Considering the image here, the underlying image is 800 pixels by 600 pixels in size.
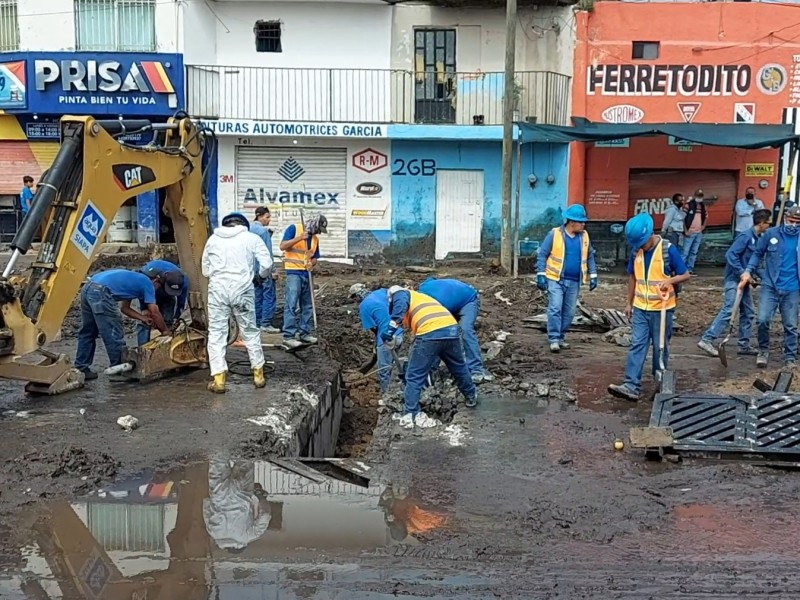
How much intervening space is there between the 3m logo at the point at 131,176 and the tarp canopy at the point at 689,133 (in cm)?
1163

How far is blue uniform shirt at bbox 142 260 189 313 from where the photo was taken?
9.32 metres

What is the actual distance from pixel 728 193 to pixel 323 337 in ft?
45.4

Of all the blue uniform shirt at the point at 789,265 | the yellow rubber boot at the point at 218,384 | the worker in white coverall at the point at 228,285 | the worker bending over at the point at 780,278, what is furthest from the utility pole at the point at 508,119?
the yellow rubber boot at the point at 218,384

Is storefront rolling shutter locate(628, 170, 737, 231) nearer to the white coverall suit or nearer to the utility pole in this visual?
the utility pole

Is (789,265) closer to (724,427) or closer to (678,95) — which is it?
(724,427)

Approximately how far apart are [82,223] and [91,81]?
14.5m

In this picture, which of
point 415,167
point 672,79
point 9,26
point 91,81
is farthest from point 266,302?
point 672,79

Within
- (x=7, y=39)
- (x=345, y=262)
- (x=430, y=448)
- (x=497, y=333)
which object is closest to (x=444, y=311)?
(x=430, y=448)

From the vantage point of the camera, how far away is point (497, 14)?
22031mm

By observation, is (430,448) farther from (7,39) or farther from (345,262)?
(7,39)

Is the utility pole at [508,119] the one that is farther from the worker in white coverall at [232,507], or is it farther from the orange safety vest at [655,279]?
the worker in white coverall at [232,507]

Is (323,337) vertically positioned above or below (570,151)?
below

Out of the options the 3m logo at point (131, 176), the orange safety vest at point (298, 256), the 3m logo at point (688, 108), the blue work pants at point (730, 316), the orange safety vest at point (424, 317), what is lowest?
the blue work pants at point (730, 316)

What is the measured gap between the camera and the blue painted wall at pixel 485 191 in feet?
72.1
